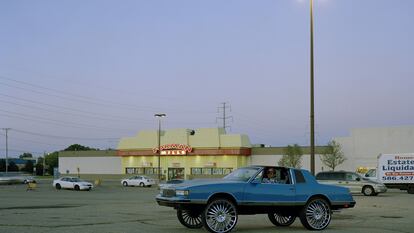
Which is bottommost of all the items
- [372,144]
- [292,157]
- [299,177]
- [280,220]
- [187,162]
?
[280,220]

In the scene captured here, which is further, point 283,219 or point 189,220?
point 283,219

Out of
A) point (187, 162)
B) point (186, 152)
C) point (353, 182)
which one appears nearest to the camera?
point (353, 182)

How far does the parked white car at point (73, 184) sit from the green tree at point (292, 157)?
33743 millimetres

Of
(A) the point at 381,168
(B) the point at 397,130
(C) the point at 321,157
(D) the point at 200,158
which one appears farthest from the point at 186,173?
(A) the point at 381,168

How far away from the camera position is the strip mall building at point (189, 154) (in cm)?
8669

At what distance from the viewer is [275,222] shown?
15.8 m

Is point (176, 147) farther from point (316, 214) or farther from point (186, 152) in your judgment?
point (316, 214)

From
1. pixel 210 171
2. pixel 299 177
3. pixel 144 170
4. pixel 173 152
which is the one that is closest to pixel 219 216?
pixel 299 177

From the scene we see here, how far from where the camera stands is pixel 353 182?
1496 inches

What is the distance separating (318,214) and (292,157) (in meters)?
66.7

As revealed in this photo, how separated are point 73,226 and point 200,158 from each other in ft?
246

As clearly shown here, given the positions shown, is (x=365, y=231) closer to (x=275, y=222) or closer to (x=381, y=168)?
(x=275, y=222)

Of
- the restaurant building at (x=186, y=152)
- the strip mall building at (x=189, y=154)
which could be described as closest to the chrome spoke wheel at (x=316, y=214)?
the strip mall building at (x=189, y=154)

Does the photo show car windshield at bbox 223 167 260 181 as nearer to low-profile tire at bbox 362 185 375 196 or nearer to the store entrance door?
low-profile tire at bbox 362 185 375 196
